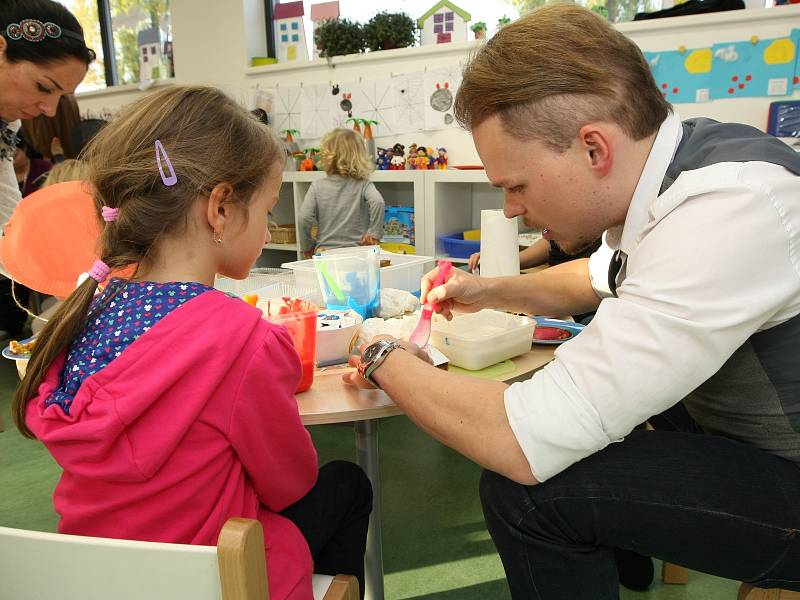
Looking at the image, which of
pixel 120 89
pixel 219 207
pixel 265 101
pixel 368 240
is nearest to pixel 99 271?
pixel 219 207

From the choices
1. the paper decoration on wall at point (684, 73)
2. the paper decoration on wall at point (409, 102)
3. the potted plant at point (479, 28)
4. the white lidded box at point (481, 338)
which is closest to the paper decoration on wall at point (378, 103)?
the paper decoration on wall at point (409, 102)

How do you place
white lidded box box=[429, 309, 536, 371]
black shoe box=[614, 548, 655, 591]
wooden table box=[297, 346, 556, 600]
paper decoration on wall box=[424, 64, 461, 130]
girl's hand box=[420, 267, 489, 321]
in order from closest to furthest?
wooden table box=[297, 346, 556, 600]
white lidded box box=[429, 309, 536, 371]
girl's hand box=[420, 267, 489, 321]
black shoe box=[614, 548, 655, 591]
paper decoration on wall box=[424, 64, 461, 130]

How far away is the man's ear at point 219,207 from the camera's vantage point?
0.91 m

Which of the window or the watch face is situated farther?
the window

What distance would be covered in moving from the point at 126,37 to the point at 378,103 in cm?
280

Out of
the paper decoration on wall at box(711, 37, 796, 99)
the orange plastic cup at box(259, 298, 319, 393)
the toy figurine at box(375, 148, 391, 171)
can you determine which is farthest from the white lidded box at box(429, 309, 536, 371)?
the toy figurine at box(375, 148, 391, 171)

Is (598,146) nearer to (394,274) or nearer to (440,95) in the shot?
(394,274)

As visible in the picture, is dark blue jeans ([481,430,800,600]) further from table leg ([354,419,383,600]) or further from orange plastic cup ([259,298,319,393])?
table leg ([354,419,383,600])

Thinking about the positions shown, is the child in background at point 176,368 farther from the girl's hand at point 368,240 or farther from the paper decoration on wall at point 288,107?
the paper decoration on wall at point 288,107

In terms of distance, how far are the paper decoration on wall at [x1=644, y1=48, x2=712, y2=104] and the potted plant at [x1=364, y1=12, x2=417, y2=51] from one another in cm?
145

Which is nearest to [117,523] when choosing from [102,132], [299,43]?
[102,132]

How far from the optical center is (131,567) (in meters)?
0.60

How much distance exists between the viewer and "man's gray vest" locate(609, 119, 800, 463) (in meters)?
0.81

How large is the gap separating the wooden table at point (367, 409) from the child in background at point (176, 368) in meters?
0.07
